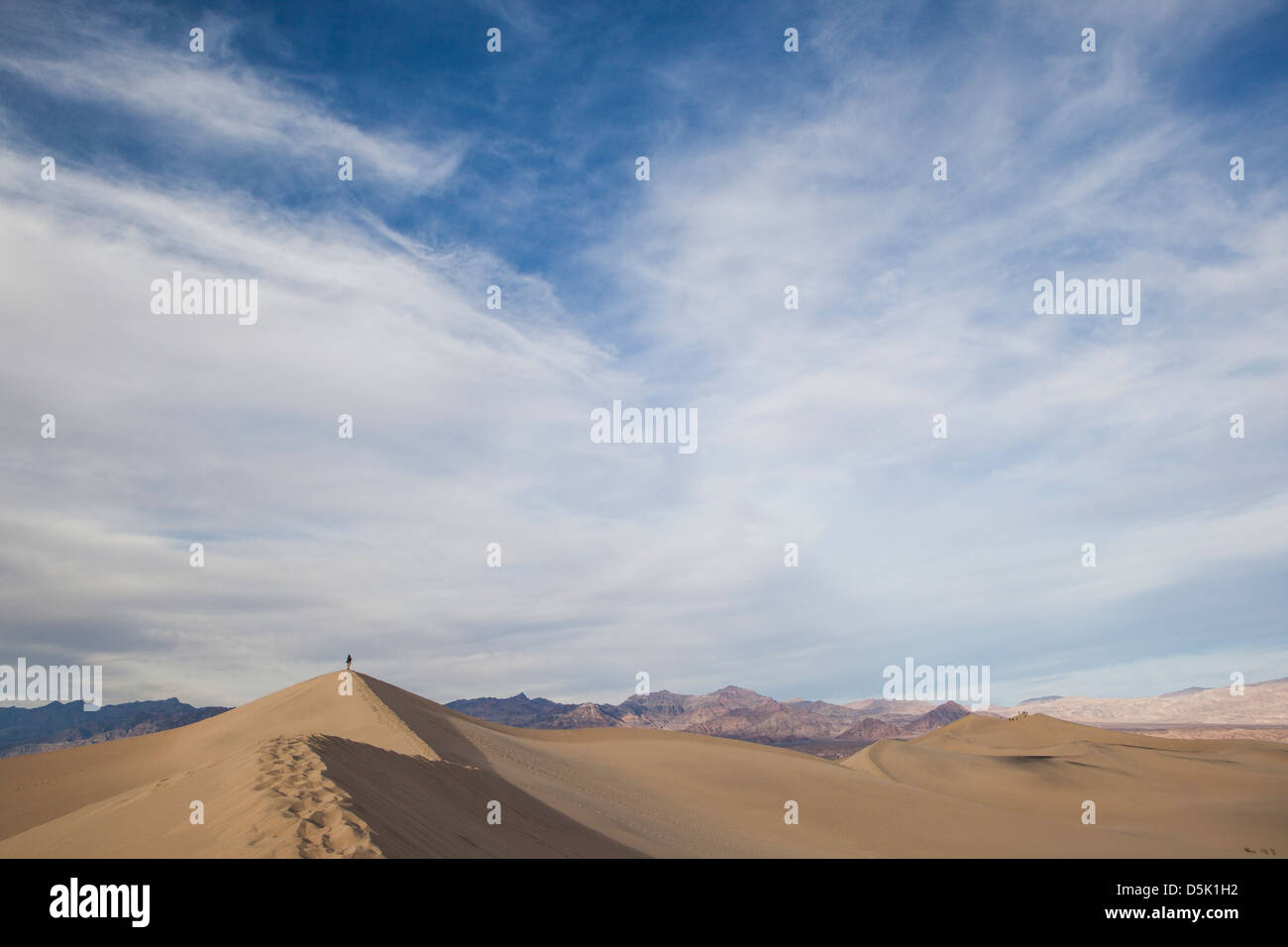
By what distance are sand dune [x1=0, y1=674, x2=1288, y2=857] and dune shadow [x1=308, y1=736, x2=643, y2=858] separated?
67 millimetres

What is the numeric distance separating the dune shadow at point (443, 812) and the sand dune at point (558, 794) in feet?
0.22

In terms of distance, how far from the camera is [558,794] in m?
23.4

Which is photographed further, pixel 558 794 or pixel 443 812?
pixel 558 794

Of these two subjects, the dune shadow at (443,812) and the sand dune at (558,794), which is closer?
the sand dune at (558,794)

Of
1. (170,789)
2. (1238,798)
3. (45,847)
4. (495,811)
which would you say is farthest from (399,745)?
(1238,798)

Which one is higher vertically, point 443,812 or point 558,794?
point 443,812

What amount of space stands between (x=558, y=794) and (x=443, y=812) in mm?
10461

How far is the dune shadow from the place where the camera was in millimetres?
10859

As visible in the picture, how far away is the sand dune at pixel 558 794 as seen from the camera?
10641mm

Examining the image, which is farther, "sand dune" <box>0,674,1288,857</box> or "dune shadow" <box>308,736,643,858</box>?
Answer: "dune shadow" <box>308,736,643,858</box>

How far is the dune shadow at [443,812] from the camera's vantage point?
10.9 metres

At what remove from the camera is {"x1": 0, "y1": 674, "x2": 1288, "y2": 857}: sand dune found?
1064 cm

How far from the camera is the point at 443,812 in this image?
44.8ft
